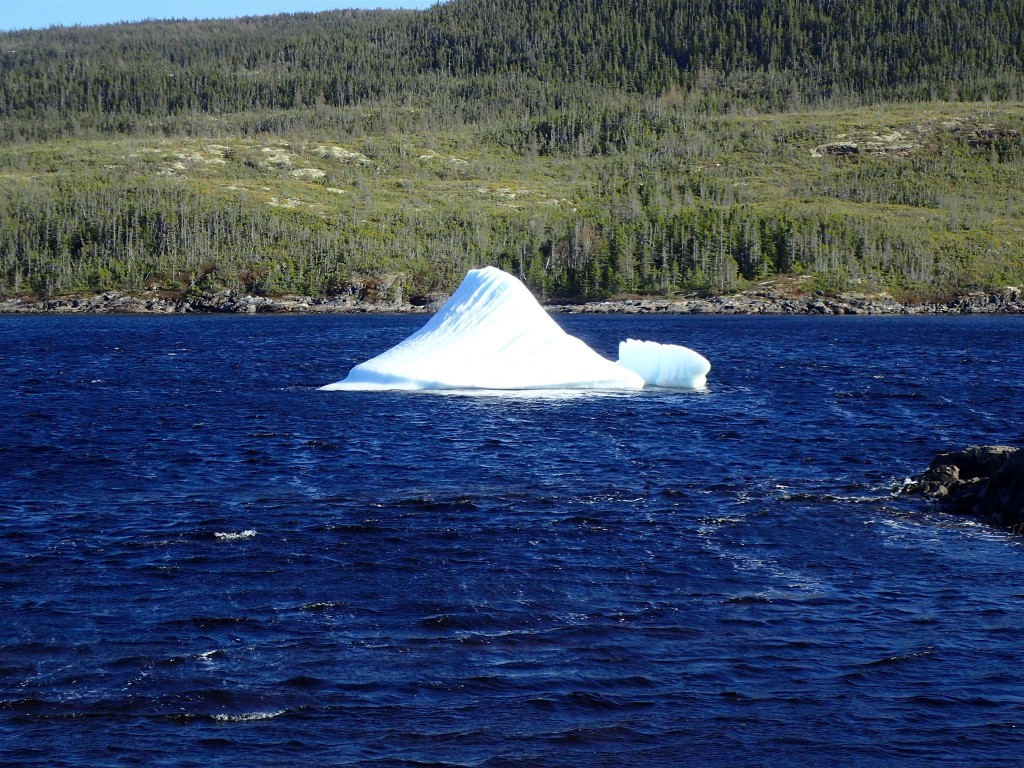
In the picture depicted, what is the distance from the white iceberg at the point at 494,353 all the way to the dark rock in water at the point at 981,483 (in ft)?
60.3

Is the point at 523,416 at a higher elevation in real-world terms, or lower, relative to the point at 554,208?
lower

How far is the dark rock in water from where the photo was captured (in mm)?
24594

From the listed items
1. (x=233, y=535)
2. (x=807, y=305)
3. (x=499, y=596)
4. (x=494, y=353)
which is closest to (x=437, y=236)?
(x=807, y=305)

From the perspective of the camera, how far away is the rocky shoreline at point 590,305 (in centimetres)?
14275

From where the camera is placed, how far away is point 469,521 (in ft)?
80.0

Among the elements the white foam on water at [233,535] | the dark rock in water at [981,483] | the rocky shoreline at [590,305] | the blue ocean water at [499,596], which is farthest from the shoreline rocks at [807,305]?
the white foam on water at [233,535]

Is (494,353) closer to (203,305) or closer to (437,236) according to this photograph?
(203,305)

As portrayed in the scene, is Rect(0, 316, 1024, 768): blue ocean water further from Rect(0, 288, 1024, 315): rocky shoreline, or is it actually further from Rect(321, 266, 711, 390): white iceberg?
Rect(0, 288, 1024, 315): rocky shoreline

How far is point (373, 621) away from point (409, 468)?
43.8 ft

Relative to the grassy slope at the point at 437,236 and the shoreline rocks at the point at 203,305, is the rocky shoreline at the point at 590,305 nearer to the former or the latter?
the shoreline rocks at the point at 203,305

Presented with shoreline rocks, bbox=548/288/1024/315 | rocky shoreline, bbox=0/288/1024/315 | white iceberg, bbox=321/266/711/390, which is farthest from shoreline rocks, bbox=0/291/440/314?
white iceberg, bbox=321/266/711/390

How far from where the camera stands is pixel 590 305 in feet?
486

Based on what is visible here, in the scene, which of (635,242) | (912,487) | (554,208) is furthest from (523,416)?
(554,208)

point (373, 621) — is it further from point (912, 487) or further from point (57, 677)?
point (912, 487)
